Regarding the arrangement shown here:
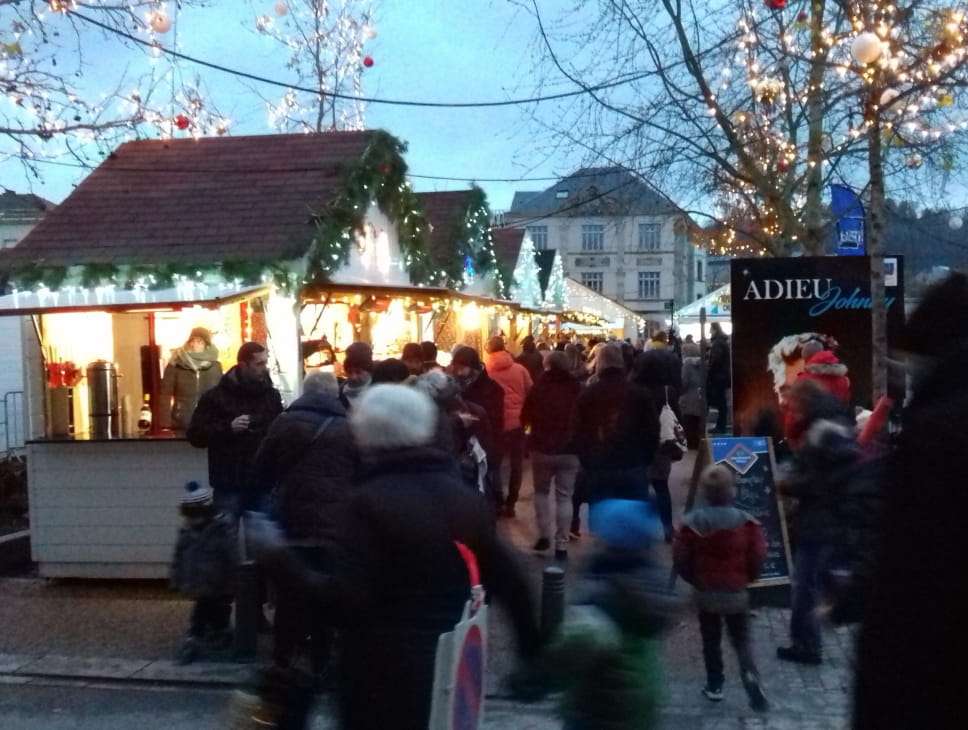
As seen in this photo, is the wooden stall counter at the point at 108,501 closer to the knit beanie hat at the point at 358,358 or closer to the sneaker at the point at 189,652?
the knit beanie hat at the point at 358,358

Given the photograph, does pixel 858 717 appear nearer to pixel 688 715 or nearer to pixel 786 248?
pixel 688 715

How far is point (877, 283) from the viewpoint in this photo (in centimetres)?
1040

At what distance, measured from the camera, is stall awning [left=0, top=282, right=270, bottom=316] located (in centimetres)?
911

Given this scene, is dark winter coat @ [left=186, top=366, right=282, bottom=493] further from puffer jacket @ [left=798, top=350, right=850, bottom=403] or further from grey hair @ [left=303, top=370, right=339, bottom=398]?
puffer jacket @ [left=798, top=350, right=850, bottom=403]

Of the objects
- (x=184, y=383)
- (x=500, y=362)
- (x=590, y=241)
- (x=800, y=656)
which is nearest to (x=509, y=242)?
(x=500, y=362)

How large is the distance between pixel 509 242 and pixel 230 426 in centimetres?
2531

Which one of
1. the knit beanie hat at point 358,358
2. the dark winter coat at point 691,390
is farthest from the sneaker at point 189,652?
the dark winter coat at point 691,390

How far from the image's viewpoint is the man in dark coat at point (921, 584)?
213 centimetres

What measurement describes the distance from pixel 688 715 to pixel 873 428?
239 cm

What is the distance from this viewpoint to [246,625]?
7480mm

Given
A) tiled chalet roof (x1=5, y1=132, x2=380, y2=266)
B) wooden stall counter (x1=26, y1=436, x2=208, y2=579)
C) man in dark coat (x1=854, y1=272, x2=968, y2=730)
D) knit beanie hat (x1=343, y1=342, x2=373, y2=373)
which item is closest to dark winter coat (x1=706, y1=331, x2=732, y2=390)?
tiled chalet roof (x1=5, y1=132, x2=380, y2=266)

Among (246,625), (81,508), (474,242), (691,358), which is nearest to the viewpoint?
(246,625)

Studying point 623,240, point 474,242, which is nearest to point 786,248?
point 474,242

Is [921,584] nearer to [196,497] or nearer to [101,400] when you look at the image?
[196,497]
